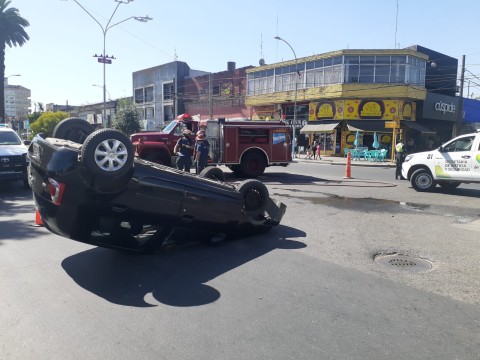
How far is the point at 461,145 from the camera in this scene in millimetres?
11141

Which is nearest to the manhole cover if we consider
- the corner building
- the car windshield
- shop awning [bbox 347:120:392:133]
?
the car windshield

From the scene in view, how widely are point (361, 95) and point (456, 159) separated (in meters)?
24.0

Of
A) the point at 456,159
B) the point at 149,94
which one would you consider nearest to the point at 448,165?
the point at 456,159

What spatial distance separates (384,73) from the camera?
33.8m

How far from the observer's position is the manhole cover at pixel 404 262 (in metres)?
5.01

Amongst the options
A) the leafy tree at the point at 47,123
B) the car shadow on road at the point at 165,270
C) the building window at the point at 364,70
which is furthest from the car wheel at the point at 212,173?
the leafy tree at the point at 47,123

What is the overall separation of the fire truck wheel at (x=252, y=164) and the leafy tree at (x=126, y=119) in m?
34.1

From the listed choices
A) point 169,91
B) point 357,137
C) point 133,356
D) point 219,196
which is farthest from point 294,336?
point 169,91

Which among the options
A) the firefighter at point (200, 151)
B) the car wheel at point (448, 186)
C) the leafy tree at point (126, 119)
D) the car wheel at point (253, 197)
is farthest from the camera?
the leafy tree at point (126, 119)

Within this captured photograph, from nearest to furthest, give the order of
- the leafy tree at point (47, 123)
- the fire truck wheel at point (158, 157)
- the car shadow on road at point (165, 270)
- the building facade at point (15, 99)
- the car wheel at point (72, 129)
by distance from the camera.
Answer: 1. the car shadow on road at point (165, 270)
2. the car wheel at point (72, 129)
3. the fire truck wheel at point (158, 157)
4. the leafy tree at point (47, 123)
5. the building facade at point (15, 99)

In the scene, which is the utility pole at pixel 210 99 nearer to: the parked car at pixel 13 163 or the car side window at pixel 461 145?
the parked car at pixel 13 163

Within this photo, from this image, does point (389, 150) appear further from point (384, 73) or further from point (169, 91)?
point (169, 91)

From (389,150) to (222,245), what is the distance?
100 ft

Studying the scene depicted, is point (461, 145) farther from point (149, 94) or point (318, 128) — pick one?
point (149, 94)
